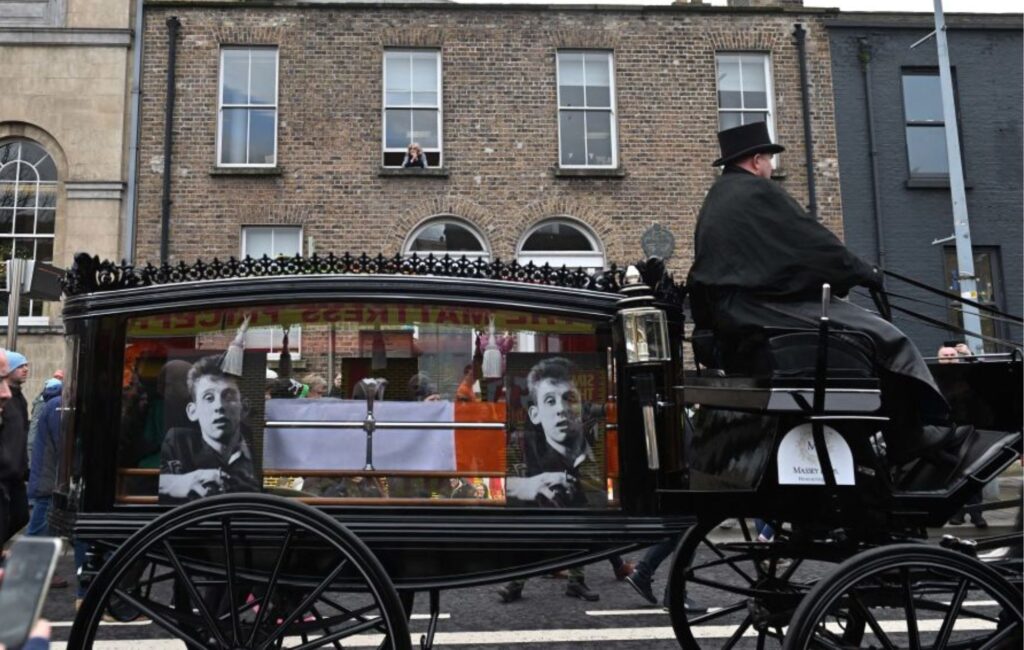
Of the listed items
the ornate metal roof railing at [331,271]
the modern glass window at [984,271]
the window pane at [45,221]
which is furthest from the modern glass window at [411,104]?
the ornate metal roof railing at [331,271]

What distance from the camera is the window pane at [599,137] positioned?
47.3ft

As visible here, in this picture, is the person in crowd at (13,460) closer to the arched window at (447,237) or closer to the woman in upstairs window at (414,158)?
the arched window at (447,237)

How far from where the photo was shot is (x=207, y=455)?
3166 millimetres

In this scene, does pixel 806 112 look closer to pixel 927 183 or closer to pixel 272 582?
pixel 927 183

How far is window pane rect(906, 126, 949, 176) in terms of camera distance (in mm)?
14828

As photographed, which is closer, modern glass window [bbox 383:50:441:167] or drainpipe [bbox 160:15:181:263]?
drainpipe [bbox 160:15:181:263]

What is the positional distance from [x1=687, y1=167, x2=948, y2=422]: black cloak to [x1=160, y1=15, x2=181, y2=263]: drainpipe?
39.3 ft

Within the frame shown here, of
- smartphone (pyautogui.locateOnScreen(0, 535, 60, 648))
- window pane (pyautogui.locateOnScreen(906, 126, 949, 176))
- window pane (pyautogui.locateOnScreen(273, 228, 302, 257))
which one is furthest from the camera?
window pane (pyautogui.locateOnScreen(906, 126, 949, 176))

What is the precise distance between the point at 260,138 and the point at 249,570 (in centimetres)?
1234

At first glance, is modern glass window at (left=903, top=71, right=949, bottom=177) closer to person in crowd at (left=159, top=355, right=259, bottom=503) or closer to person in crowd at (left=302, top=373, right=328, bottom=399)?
person in crowd at (left=302, top=373, right=328, bottom=399)

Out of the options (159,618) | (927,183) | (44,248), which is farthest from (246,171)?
(159,618)

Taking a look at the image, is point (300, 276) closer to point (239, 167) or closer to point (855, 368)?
point (855, 368)

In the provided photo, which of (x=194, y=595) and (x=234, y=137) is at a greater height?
(x=234, y=137)

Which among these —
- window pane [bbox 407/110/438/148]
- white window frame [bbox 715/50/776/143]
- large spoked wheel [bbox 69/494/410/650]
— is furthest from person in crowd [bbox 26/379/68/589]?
white window frame [bbox 715/50/776/143]
